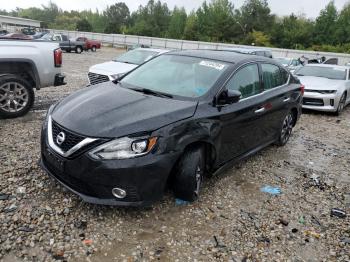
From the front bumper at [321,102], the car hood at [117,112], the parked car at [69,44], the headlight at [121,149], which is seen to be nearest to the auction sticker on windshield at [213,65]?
the car hood at [117,112]

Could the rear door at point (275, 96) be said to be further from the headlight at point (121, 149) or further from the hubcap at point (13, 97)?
the hubcap at point (13, 97)

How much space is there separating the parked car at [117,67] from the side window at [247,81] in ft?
15.7

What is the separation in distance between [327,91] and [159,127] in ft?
25.0

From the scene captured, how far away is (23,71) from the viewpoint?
21.3 ft

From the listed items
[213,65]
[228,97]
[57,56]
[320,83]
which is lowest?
[320,83]

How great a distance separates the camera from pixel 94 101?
3.74 meters

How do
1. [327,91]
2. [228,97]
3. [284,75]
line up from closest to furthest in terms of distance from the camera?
[228,97] < [284,75] < [327,91]

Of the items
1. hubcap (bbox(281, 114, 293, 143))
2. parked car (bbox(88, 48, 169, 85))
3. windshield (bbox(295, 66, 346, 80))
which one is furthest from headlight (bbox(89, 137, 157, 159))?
windshield (bbox(295, 66, 346, 80))

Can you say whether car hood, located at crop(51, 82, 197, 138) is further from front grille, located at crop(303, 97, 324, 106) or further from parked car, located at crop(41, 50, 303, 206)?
front grille, located at crop(303, 97, 324, 106)

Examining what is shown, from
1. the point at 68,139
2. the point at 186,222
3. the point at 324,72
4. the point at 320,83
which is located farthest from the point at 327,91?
the point at 68,139

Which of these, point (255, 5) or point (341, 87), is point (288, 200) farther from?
point (255, 5)

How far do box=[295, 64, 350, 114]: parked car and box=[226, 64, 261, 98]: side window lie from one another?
Answer: 539 cm

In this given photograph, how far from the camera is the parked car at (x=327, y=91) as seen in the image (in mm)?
9344

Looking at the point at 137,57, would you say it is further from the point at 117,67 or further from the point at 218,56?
the point at 218,56
